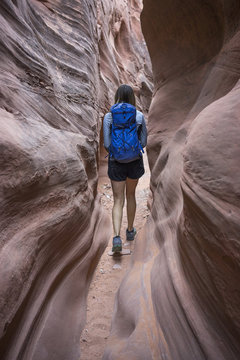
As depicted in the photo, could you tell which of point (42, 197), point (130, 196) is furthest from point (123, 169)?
point (42, 197)

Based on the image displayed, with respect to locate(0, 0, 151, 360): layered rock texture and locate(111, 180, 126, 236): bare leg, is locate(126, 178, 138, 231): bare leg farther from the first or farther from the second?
locate(0, 0, 151, 360): layered rock texture

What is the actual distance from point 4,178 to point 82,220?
1.38m

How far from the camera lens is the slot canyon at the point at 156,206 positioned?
1318mm

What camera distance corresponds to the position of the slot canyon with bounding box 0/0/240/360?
1318 mm

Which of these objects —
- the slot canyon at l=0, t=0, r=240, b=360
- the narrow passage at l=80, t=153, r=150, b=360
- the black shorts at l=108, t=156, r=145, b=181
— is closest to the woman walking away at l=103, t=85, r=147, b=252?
the black shorts at l=108, t=156, r=145, b=181

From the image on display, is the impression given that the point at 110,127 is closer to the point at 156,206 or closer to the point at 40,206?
the point at 156,206

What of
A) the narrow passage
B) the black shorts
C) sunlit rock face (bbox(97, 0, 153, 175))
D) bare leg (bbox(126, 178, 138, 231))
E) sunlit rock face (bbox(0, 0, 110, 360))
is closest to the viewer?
sunlit rock face (bbox(0, 0, 110, 360))

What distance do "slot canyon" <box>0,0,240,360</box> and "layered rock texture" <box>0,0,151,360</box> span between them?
0.01m

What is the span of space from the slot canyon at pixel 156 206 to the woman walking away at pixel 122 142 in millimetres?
417

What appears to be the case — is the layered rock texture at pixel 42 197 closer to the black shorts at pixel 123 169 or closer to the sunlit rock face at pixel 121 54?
the black shorts at pixel 123 169

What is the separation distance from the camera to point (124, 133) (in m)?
2.84

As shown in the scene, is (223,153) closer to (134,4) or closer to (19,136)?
(19,136)

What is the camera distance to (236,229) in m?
1.11

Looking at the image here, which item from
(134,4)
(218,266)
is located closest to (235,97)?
(218,266)
